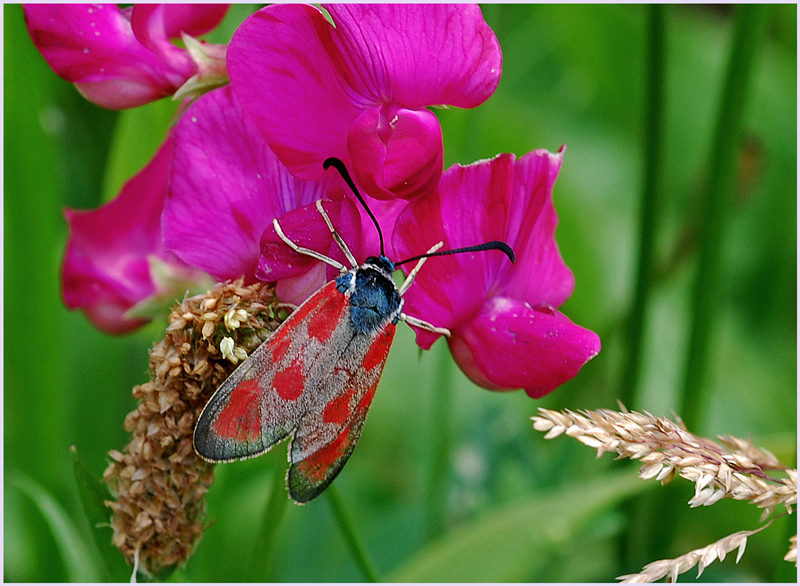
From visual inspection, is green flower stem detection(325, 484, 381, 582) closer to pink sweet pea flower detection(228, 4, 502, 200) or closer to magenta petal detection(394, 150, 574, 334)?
magenta petal detection(394, 150, 574, 334)

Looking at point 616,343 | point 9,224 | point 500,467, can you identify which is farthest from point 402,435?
point 9,224

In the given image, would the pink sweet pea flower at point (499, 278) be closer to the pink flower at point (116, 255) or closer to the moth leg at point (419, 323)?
the moth leg at point (419, 323)

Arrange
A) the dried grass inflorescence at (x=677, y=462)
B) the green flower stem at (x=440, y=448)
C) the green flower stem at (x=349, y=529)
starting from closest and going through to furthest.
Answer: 1. the dried grass inflorescence at (x=677, y=462)
2. the green flower stem at (x=349, y=529)
3. the green flower stem at (x=440, y=448)

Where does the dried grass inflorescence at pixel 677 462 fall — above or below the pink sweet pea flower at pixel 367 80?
below

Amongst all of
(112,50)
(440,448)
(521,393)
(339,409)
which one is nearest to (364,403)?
(339,409)

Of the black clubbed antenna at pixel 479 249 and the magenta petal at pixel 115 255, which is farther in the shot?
the magenta petal at pixel 115 255

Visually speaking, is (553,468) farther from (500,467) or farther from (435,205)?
(435,205)

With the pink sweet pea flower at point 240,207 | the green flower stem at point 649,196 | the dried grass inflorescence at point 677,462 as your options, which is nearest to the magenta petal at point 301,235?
the pink sweet pea flower at point 240,207
